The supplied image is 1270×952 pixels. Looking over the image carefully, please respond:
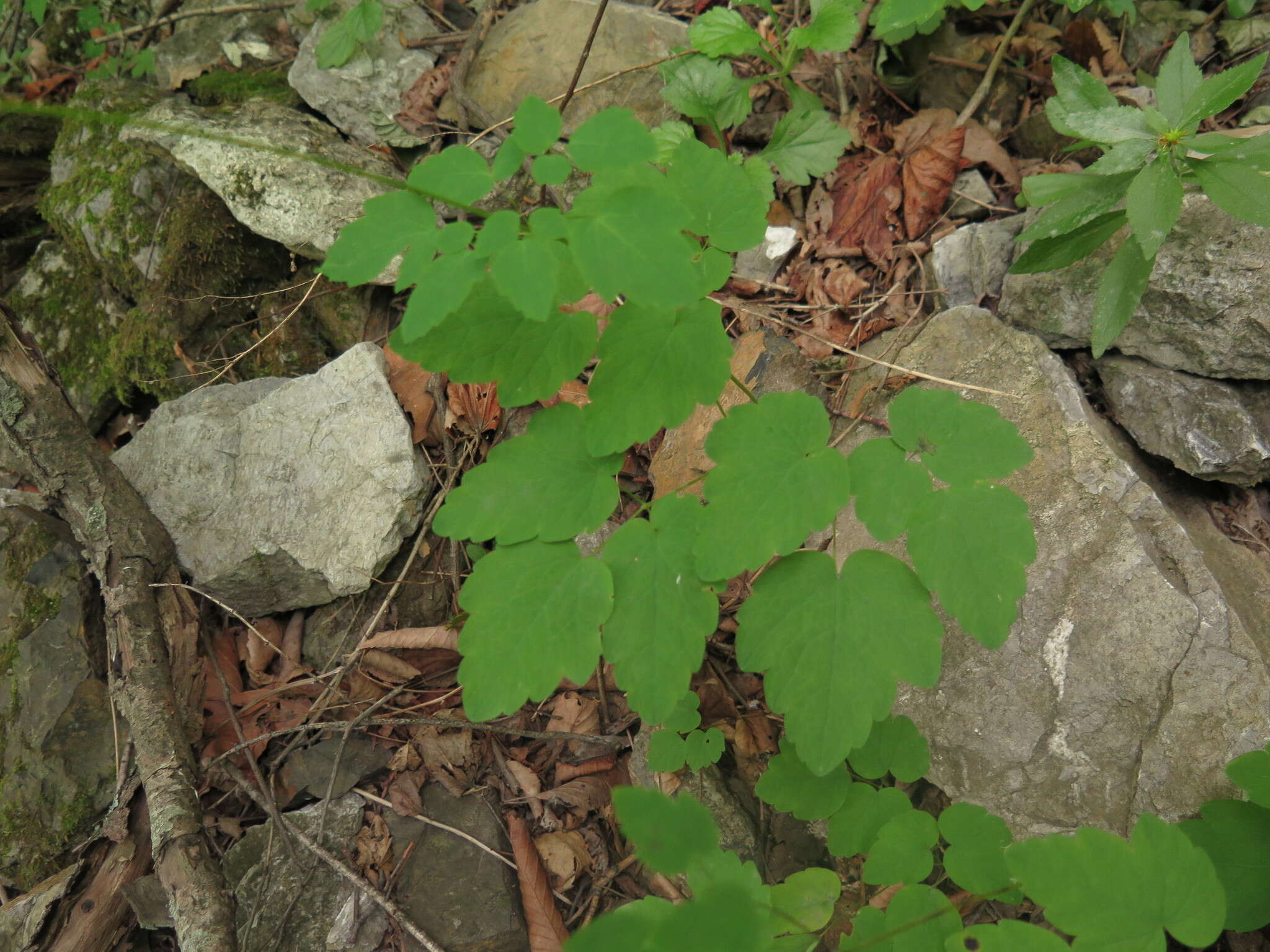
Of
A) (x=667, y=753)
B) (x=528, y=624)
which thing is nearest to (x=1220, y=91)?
(x=528, y=624)

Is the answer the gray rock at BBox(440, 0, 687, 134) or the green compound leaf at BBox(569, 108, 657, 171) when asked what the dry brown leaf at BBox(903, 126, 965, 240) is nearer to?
the gray rock at BBox(440, 0, 687, 134)

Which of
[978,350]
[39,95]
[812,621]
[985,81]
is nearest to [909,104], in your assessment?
[985,81]

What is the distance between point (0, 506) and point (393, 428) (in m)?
1.43

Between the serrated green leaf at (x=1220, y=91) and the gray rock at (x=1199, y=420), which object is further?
the gray rock at (x=1199, y=420)

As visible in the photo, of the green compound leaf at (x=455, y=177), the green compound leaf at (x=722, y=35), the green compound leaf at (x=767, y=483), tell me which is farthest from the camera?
the green compound leaf at (x=722, y=35)

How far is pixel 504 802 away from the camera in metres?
2.33

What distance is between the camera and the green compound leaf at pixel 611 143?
1254 millimetres

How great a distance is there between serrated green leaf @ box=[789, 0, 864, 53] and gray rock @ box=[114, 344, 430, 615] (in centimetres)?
186

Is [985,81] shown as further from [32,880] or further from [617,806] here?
[32,880]

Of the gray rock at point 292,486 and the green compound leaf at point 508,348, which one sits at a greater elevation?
the green compound leaf at point 508,348

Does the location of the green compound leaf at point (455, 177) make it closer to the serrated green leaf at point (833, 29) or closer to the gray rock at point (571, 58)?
the serrated green leaf at point (833, 29)

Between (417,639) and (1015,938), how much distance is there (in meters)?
1.85

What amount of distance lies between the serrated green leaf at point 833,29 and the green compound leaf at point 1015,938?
2538 mm

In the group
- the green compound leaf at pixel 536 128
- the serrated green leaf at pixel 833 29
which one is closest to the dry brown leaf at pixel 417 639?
the green compound leaf at pixel 536 128
